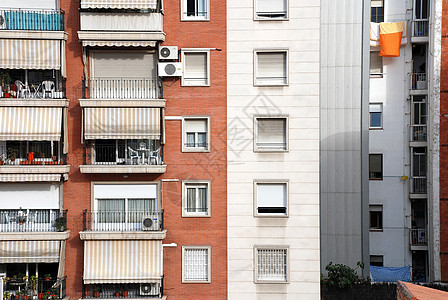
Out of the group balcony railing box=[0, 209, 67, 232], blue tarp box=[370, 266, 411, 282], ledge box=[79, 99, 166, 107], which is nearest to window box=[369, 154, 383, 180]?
blue tarp box=[370, 266, 411, 282]

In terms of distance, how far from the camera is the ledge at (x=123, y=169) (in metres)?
17.9

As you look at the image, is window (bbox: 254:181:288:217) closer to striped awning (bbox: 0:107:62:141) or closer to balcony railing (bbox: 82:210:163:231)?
balcony railing (bbox: 82:210:163:231)

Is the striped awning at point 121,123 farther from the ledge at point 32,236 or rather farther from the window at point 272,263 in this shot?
the window at point 272,263

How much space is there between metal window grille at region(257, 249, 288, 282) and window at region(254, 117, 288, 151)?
378cm

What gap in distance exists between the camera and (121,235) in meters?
17.9

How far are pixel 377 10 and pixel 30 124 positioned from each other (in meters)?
17.8

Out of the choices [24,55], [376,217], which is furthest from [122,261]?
[376,217]

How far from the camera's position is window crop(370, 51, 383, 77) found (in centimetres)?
2573

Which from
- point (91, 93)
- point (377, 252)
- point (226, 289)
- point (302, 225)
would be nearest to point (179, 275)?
point (226, 289)

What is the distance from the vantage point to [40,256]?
706 inches

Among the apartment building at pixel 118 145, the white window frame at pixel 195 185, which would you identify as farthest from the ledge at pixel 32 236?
the white window frame at pixel 195 185

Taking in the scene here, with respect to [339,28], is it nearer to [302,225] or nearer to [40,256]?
[302,225]

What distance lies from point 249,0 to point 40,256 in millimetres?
11719

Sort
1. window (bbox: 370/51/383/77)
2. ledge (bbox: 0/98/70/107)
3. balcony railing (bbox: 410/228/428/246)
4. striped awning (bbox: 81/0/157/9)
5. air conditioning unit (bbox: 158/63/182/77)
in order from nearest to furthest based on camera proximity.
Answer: striped awning (bbox: 81/0/157/9)
ledge (bbox: 0/98/70/107)
air conditioning unit (bbox: 158/63/182/77)
balcony railing (bbox: 410/228/428/246)
window (bbox: 370/51/383/77)
